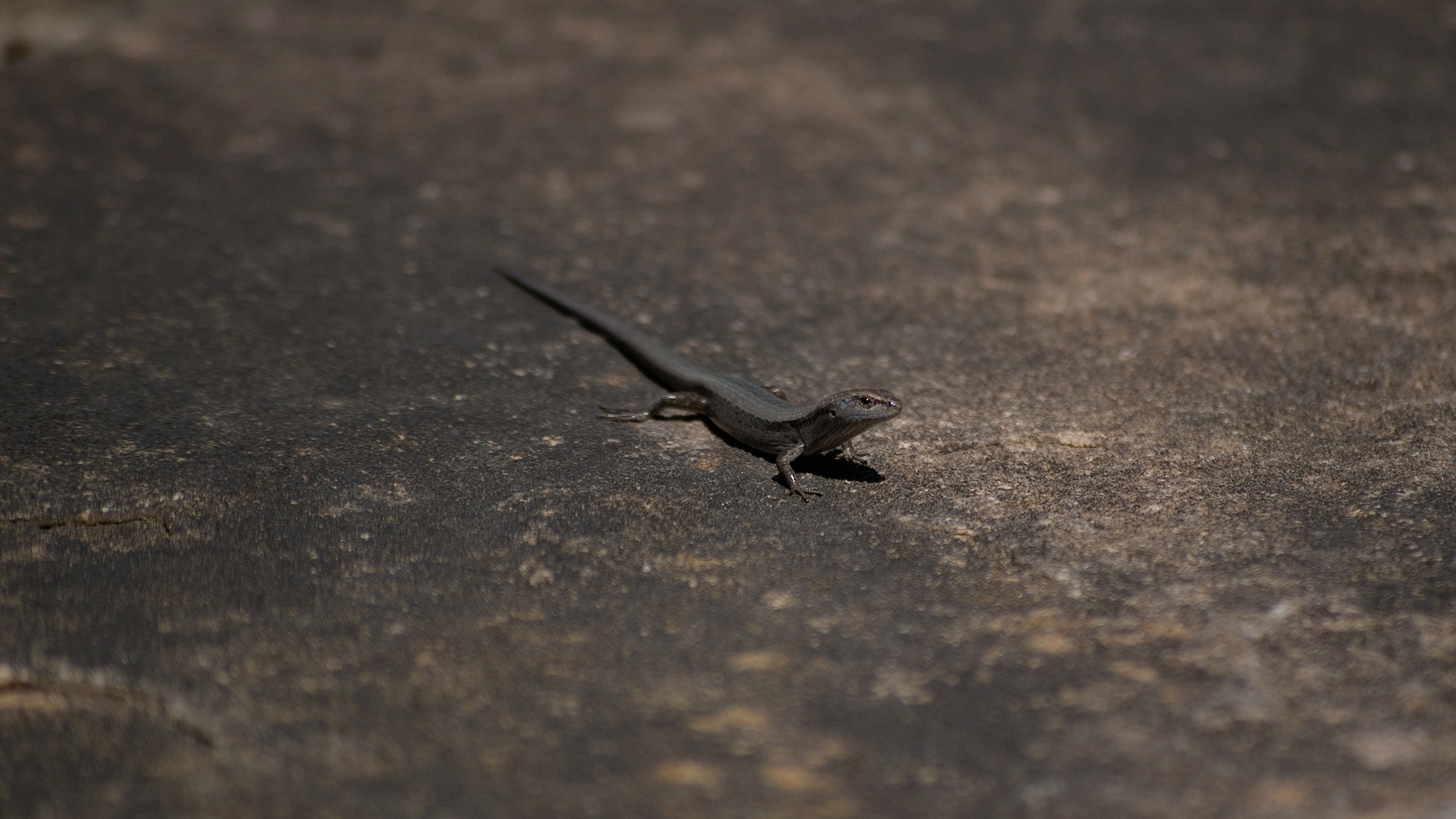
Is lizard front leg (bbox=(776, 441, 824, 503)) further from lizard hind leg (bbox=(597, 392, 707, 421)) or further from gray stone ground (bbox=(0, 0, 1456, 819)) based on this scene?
lizard hind leg (bbox=(597, 392, 707, 421))

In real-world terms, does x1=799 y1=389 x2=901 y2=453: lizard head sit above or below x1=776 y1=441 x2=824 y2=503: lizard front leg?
above

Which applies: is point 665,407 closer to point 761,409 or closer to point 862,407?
point 761,409

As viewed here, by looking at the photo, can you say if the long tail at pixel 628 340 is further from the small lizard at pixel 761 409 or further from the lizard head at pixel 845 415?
the lizard head at pixel 845 415

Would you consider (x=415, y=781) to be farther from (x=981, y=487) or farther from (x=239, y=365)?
(x=239, y=365)

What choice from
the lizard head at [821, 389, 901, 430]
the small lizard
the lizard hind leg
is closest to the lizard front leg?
the small lizard

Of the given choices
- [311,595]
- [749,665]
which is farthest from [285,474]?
[749,665]

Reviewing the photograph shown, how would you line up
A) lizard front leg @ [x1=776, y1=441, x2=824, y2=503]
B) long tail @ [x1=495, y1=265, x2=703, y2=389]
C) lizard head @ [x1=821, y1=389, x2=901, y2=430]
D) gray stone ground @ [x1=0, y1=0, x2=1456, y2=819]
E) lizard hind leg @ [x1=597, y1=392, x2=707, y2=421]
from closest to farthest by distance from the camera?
gray stone ground @ [x1=0, y1=0, x2=1456, y2=819]
lizard front leg @ [x1=776, y1=441, x2=824, y2=503]
lizard head @ [x1=821, y1=389, x2=901, y2=430]
lizard hind leg @ [x1=597, y1=392, x2=707, y2=421]
long tail @ [x1=495, y1=265, x2=703, y2=389]

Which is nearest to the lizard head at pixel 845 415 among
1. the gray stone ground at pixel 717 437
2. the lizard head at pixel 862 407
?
the lizard head at pixel 862 407
